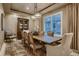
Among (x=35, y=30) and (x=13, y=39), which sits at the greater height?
(x=35, y=30)

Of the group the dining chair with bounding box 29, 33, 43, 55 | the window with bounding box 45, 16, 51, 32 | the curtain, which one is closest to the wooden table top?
the dining chair with bounding box 29, 33, 43, 55

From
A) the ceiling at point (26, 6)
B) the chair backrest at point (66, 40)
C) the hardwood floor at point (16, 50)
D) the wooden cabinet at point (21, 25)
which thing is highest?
the ceiling at point (26, 6)

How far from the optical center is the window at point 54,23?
7.84 ft

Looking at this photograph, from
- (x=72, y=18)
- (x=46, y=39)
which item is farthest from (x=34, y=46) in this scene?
(x=72, y=18)

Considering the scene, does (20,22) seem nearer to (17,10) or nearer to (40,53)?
(17,10)

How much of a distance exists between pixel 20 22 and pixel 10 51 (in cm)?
64

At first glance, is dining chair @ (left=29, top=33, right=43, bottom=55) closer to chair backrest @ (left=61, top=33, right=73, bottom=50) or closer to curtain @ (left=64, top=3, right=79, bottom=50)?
chair backrest @ (left=61, top=33, right=73, bottom=50)

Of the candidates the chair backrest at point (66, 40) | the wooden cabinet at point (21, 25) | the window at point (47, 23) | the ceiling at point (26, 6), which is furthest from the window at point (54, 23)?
the wooden cabinet at point (21, 25)

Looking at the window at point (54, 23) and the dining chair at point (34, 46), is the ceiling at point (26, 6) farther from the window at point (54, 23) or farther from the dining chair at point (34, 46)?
the dining chair at point (34, 46)

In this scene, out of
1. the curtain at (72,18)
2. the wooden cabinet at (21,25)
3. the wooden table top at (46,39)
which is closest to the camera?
the curtain at (72,18)

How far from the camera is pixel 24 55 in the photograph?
236cm

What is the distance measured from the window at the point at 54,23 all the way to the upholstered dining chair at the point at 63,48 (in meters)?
0.18

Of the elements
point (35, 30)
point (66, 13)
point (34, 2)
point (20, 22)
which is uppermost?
point (34, 2)

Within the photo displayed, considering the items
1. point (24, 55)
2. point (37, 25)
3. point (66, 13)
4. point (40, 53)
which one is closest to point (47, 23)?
point (37, 25)
